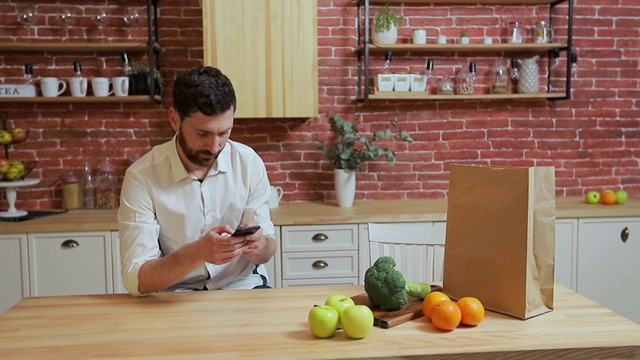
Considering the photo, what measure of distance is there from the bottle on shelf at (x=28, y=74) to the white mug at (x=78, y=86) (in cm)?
A: 24

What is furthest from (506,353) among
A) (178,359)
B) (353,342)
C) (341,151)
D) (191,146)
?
(341,151)

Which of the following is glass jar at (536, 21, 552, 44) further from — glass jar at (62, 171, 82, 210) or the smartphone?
glass jar at (62, 171, 82, 210)

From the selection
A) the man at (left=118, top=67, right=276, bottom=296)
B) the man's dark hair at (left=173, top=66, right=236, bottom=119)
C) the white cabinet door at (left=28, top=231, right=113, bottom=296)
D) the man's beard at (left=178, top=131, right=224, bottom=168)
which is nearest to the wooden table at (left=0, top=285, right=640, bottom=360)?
the man at (left=118, top=67, right=276, bottom=296)

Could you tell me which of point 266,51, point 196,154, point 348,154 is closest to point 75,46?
point 266,51

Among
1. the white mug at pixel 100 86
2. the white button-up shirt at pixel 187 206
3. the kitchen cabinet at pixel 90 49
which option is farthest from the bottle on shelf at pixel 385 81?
the white mug at pixel 100 86

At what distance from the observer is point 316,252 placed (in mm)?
3232

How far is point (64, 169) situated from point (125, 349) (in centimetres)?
254

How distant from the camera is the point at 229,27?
3279mm

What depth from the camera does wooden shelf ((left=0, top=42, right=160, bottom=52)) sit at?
11.1ft

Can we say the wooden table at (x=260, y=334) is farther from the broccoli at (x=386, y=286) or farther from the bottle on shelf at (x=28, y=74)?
the bottle on shelf at (x=28, y=74)

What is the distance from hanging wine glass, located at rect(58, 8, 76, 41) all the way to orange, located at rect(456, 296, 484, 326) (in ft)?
9.81

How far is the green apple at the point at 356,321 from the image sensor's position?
1.46m

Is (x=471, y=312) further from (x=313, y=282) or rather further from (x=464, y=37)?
(x=464, y=37)

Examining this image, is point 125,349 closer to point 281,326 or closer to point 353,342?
point 281,326
